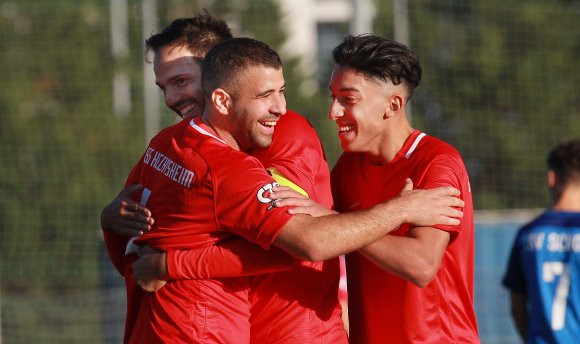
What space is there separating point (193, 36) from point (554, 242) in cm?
275

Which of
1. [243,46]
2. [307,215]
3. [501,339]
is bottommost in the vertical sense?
[501,339]

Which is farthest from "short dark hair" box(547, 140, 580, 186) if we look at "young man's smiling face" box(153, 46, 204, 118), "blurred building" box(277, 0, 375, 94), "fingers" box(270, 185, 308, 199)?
"blurred building" box(277, 0, 375, 94)

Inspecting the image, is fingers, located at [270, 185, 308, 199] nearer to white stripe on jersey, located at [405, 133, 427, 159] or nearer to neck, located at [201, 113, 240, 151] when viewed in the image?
neck, located at [201, 113, 240, 151]

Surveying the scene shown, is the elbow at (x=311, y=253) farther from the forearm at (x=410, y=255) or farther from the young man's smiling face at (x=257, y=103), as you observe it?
the young man's smiling face at (x=257, y=103)

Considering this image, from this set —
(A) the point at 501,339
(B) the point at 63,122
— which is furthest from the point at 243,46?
(B) the point at 63,122

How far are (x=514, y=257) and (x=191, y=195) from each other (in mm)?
3139

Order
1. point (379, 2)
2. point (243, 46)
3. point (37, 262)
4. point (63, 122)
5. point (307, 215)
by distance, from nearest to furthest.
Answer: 1. point (307, 215)
2. point (243, 46)
3. point (37, 262)
4. point (63, 122)
5. point (379, 2)

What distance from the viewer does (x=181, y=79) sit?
15.0ft

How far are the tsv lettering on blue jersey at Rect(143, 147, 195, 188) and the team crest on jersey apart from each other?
293 mm

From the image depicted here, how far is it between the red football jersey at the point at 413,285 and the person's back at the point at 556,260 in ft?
6.18

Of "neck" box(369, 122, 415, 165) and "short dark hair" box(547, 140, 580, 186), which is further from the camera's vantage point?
"short dark hair" box(547, 140, 580, 186)

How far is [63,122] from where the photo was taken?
12297 mm

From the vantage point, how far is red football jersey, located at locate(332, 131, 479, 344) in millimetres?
4164

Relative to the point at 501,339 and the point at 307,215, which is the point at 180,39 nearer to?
the point at 307,215
